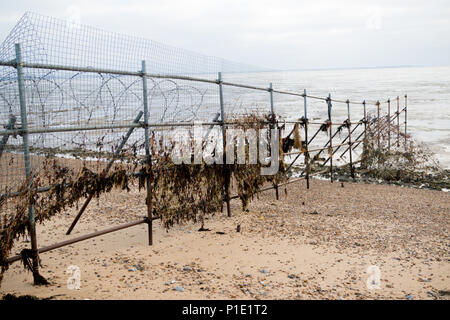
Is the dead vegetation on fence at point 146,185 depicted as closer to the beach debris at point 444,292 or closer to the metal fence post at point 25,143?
the metal fence post at point 25,143

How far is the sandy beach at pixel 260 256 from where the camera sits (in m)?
4.02

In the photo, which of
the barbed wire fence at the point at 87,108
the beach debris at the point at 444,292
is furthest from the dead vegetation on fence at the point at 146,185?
the beach debris at the point at 444,292

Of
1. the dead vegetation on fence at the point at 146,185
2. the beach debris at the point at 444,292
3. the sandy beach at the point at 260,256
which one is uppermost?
the dead vegetation on fence at the point at 146,185

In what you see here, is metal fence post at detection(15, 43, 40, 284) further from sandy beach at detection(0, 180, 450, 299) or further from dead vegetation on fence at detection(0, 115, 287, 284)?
sandy beach at detection(0, 180, 450, 299)

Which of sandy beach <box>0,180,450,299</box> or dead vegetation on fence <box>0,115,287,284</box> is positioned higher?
dead vegetation on fence <box>0,115,287,284</box>

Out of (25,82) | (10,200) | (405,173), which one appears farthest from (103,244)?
(405,173)

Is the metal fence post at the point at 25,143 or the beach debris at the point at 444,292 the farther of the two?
the beach debris at the point at 444,292

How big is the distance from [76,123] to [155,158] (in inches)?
46.2

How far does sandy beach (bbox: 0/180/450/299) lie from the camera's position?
4016mm

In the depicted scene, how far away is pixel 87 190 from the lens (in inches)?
184

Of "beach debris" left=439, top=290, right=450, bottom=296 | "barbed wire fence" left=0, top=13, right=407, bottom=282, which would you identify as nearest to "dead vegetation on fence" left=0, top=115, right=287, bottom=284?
"barbed wire fence" left=0, top=13, right=407, bottom=282

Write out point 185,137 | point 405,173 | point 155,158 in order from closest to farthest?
point 155,158 < point 185,137 < point 405,173
